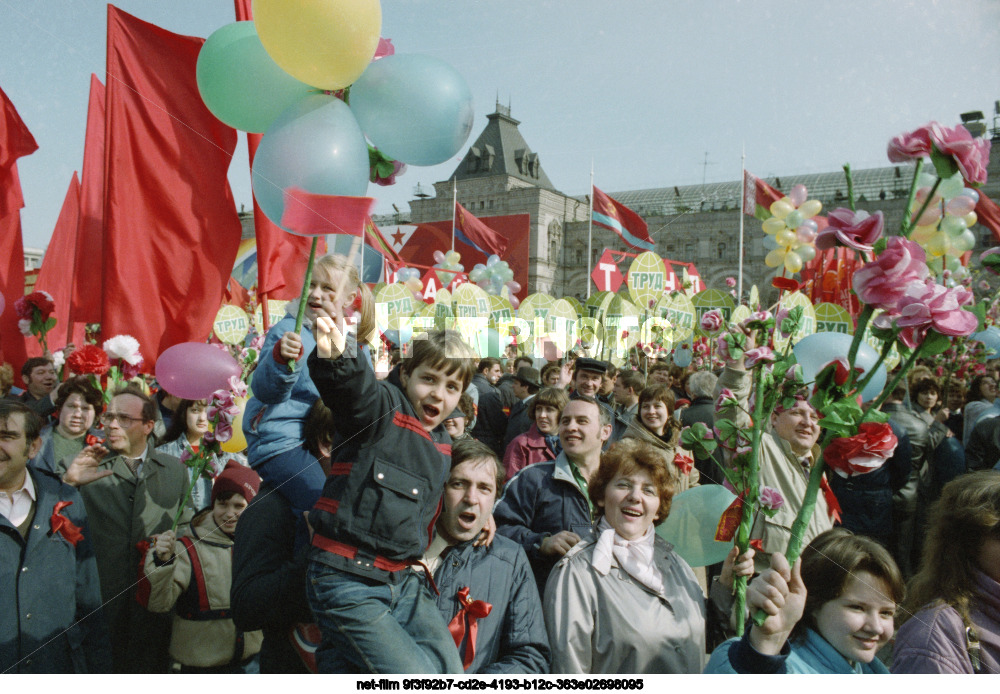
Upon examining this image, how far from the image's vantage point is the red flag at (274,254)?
7.45ft

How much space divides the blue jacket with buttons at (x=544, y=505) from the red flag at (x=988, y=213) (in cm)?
176

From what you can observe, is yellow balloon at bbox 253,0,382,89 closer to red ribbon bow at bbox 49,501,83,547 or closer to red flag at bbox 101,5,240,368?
Result: red flag at bbox 101,5,240,368

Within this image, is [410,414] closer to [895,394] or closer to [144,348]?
[144,348]

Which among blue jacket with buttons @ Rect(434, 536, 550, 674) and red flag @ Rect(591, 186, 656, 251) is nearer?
blue jacket with buttons @ Rect(434, 536, 550, 674)

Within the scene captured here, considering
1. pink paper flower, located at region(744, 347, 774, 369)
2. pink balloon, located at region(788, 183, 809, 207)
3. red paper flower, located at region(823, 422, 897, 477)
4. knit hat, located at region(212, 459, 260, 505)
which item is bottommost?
knit hat, located at region(212, 459, 260, 505)

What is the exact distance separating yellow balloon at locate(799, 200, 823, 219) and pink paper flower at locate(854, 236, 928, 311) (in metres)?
1.06

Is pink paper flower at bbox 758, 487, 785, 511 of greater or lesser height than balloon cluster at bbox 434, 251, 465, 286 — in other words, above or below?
below

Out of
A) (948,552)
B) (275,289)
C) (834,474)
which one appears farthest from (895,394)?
(275,289)

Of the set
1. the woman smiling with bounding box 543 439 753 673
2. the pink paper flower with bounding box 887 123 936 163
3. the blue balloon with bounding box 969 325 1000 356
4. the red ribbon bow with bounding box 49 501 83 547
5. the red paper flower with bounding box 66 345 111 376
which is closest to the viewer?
the pink paper flower with bounding box 887 123 936 163

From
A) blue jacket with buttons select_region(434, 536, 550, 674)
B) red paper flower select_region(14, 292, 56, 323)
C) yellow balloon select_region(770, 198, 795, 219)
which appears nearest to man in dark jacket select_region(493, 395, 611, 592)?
blue jacket with buttons select_region(434, 536, 550, 674)

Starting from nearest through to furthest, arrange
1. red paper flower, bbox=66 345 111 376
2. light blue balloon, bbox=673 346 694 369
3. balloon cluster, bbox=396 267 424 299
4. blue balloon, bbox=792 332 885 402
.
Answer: blue balloon, bbox=792 332 885 402
balloon cluster, bbox=396 267 424 299
red paper flower, bbox=66 345 111 376
light blue balloon, bbox=673 346 694 369

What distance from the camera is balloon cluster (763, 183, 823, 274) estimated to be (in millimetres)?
2355

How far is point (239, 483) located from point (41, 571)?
0.68 m

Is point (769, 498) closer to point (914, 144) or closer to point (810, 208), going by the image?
point (914, 144)
